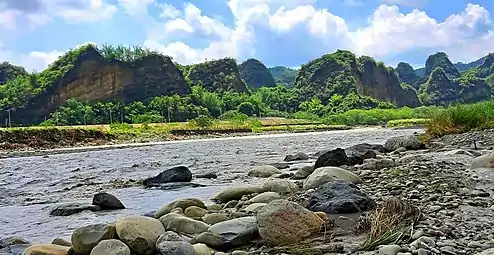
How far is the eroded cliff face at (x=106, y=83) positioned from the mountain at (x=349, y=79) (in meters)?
43.1

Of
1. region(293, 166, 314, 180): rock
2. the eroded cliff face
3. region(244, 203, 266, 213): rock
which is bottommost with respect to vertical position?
region(293, 166, 314, 180): rock

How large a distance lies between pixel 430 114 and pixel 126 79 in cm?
9976

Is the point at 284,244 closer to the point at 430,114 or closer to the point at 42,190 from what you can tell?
the point at 42,190

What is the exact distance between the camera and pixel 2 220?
30.8ft

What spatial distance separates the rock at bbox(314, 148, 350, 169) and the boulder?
5483 millimetres

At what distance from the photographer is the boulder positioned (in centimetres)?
648

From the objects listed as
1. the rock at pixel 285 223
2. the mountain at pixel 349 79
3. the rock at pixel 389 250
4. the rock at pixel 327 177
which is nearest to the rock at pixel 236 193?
the rock at pixel 327 177

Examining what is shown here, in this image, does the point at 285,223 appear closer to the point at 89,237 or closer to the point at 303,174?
the point at 89,237

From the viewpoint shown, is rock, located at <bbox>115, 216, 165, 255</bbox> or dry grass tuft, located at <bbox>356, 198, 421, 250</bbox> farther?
rock, located at <bbox>115, 216, 165, 255</bbox>

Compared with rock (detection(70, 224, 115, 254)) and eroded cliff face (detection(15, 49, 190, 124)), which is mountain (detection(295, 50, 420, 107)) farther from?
rock (detection(70, 224, 115, 254))

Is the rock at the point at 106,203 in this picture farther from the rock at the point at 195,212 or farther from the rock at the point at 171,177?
the rock at the point at 171,177

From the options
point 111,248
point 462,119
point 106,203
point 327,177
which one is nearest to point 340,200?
point 327,177

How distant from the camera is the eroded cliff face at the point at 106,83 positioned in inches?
4097

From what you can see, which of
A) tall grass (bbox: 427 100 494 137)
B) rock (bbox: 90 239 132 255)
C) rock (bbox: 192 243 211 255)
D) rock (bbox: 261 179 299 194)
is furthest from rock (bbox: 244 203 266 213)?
tall grass (bbox: 427 100 494 137)
